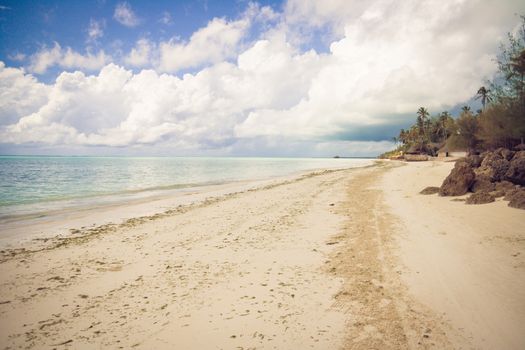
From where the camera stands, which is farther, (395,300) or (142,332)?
(395,300)

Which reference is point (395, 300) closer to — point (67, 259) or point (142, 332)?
point (142, 332)

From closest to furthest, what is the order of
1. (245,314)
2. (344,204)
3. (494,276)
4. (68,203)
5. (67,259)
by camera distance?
(245,314)
(494,276)
(67,259)
(344,204)
(68,203)

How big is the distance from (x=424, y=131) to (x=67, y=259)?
114481mm

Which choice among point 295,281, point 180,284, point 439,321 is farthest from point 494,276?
point 180,284

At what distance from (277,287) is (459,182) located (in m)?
13.7

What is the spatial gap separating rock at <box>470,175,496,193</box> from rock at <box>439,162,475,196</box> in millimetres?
269

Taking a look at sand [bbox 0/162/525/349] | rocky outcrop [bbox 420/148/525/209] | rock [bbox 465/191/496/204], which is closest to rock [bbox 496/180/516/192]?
rocky outcrop [bbox 420/148/525/209]

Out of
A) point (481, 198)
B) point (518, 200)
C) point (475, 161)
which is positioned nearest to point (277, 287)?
point (518, 200)

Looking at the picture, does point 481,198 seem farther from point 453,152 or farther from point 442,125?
point 442,125

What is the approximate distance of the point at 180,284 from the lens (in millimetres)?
5410

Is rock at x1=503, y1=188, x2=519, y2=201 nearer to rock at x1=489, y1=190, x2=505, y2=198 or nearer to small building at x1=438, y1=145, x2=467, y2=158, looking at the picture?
rock at x1=489, y1=190, x2=505, y2=198

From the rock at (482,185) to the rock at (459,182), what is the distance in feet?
0.88

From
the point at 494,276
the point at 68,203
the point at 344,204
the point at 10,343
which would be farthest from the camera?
the point at 68,203

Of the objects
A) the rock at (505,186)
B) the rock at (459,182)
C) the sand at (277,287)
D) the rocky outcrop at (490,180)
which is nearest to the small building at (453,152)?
the rocky outcrop at (490,180)
